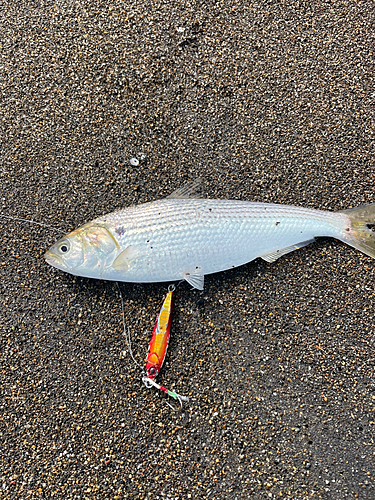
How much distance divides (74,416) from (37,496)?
22.4 inches

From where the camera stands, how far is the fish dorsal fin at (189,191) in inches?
96.0

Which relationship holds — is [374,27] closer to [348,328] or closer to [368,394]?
[348,328]

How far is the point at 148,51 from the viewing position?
8.63 feet

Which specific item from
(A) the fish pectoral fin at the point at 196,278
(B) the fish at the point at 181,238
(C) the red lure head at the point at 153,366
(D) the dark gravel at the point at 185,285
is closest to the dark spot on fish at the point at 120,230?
(B) the fish at the point at 181,238

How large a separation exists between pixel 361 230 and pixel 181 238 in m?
1.42

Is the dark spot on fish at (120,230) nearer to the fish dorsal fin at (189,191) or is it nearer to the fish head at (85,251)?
the fish head at (85,251)

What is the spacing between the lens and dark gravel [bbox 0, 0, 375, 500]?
2.21 metres

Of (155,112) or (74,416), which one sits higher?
(155,112)

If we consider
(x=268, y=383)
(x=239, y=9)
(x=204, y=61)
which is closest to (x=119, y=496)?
(x=268, y=383)

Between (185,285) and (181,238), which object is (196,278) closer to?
(185,285)

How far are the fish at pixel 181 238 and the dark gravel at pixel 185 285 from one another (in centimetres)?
15

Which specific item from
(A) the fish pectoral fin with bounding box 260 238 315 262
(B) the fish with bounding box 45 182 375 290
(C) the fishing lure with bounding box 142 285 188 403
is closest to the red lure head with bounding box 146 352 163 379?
(C) the fishing lure with bounding box 142 285 188 403

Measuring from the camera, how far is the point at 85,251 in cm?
234

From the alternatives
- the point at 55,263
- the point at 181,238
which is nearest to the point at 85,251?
the point at 55,263
